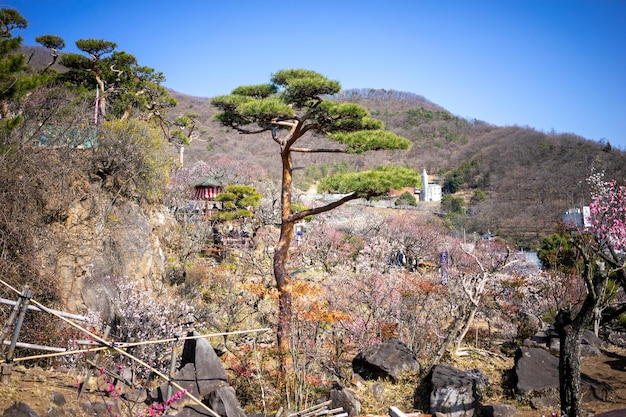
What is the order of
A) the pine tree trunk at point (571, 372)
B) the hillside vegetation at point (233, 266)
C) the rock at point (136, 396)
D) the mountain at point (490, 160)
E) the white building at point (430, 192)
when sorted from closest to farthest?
the rock at point (136, 396)
the pine tree trunk at point (571, 372)
the hillside vegetation at point (233, 266)
the mountain at point (490, 160)
the white building at point (430, 192)

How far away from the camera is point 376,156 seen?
2532 inches

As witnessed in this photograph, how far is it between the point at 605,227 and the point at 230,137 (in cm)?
6619

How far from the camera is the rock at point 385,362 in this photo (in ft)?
28.2

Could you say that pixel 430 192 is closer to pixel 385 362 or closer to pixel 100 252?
pixel 385 362

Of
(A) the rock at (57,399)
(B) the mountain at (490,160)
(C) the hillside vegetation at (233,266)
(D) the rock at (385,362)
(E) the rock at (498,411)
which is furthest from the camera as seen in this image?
(B) the mountain at (490,160)

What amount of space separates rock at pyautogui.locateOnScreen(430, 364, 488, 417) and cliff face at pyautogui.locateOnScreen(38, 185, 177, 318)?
719 centimetres

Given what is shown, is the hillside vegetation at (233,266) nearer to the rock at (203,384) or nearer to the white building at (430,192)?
the rock at (203,384)

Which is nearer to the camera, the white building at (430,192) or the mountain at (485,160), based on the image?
the mountain at (485,160)

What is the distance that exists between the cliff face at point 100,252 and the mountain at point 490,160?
13699 mm

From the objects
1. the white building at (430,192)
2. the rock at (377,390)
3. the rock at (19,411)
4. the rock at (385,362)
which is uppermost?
the white building at (430,192)

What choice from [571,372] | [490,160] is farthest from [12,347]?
[490,160]

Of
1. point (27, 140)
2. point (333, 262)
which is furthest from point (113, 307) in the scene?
point (333, 262)

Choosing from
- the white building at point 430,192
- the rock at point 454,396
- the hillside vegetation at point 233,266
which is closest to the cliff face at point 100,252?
the hillside vegetation at point 233,266

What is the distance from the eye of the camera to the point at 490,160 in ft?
196
